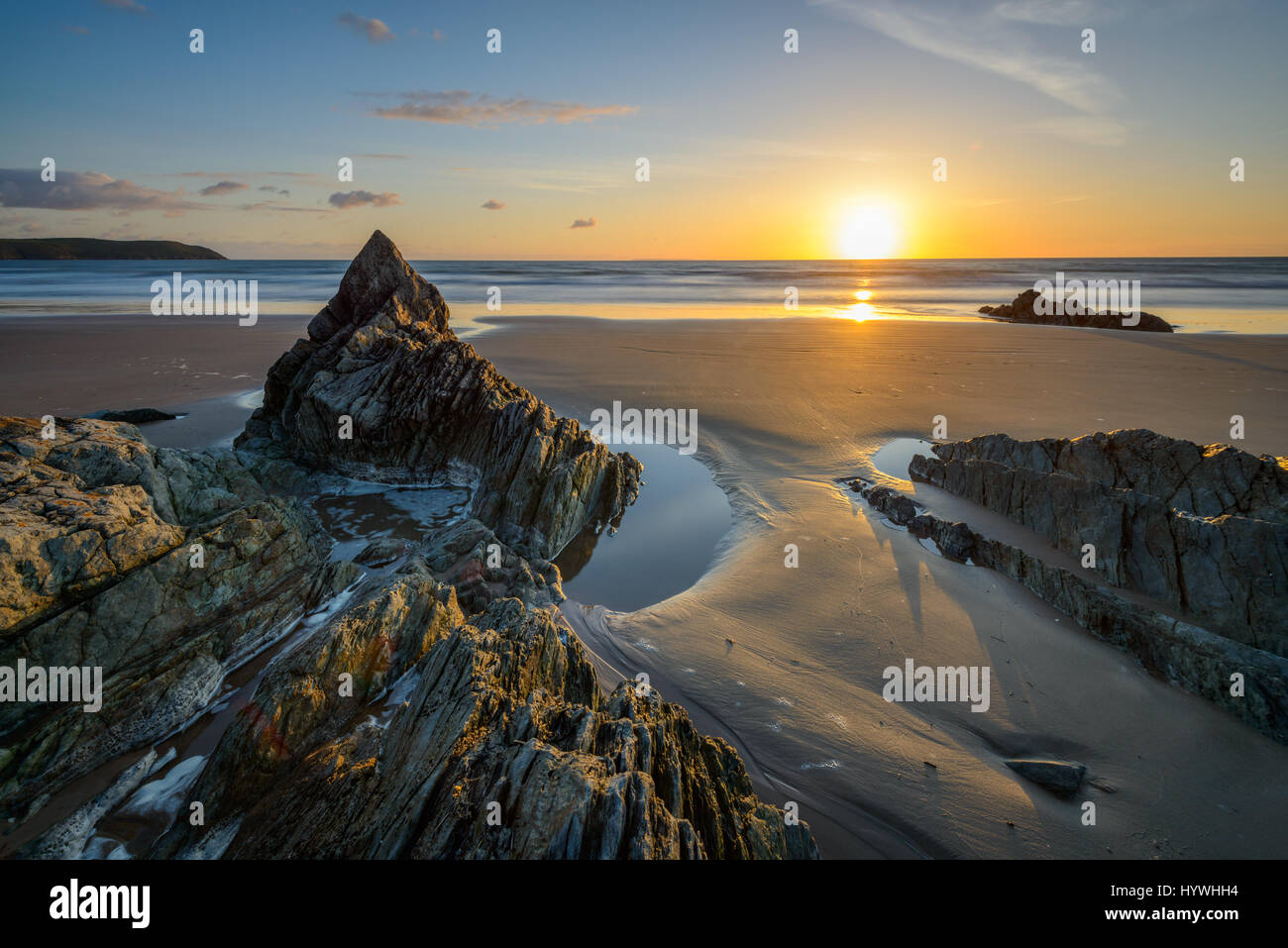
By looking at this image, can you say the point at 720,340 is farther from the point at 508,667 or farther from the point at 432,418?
the point at 508,667

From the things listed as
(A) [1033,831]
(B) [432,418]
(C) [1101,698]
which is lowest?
(A) [1033,831]

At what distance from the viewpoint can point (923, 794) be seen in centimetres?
540

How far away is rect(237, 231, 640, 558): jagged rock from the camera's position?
1079cm

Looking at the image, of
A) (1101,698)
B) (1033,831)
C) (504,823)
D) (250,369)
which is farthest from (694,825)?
(250,369)

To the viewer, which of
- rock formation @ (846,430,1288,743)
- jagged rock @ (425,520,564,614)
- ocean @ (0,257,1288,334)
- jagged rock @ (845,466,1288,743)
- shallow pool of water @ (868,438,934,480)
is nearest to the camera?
jagged rock @ (845,466,1288,743)

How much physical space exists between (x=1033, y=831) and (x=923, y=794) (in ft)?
2.85

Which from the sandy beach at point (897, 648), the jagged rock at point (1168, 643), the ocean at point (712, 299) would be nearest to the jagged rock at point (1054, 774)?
the sandy beach at point (897, 648)


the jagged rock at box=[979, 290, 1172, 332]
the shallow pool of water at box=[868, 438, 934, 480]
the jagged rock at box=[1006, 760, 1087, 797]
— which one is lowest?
the jagged rock at box=[1006, 760, 1087, 797]

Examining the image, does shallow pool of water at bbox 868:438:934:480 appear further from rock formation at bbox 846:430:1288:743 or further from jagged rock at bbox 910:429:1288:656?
rock formation at bbox 846:430:1288:743

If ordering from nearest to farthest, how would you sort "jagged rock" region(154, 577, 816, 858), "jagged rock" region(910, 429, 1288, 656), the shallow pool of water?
1. "jagged rock" region(154, 577, 816, 858)
2. "jagged rock" region(910, 429, 1288, 656)
3. the shallow pool of water

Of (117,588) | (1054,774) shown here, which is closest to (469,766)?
(117,588)

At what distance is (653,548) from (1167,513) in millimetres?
7399

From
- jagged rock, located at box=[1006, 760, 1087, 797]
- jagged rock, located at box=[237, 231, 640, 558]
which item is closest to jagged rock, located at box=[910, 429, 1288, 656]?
jagged rock, located at box=[1006, 760, 1087, 797]

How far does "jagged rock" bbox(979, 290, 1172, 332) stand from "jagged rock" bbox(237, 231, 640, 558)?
3433cm
